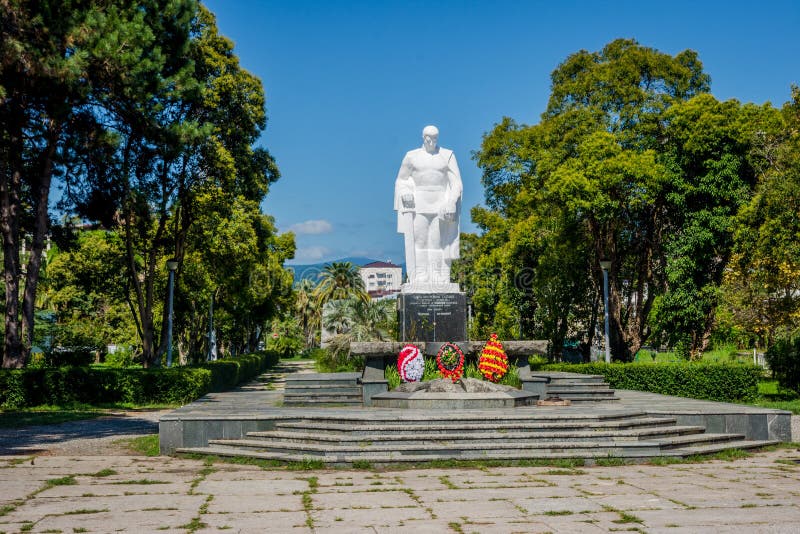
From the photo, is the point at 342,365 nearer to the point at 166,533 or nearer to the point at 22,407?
the point at 22,407

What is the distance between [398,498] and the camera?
8320 mm

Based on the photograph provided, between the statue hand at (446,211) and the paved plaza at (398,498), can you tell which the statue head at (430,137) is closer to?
the statue hand at (446,211)

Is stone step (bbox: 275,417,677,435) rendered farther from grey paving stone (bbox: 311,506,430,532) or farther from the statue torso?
the statue torso

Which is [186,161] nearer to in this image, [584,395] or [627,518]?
[584,395]

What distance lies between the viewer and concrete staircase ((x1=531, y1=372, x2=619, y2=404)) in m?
15.8

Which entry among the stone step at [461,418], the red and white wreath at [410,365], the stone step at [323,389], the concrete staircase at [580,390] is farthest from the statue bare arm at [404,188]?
the stone step at [461,418]

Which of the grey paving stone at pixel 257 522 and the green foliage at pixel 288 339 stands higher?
the green foliage at pixel 288 339

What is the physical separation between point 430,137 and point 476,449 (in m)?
7.86

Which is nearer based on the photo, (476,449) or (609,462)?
(609,462)

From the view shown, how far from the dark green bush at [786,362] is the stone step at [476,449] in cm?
1346

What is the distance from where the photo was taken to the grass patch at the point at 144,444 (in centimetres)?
1194

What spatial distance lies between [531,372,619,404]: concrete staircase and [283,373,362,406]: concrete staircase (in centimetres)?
374

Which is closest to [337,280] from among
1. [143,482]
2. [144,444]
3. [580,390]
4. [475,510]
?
[580,390]

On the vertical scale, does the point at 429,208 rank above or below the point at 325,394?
above
